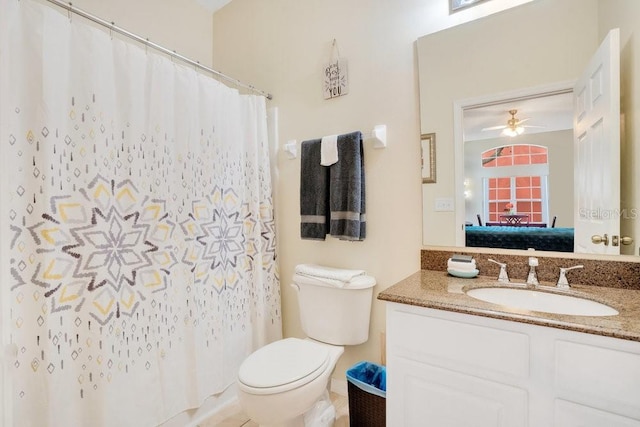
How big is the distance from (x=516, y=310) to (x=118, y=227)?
151cm

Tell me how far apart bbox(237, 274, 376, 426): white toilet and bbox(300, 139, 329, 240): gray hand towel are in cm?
29

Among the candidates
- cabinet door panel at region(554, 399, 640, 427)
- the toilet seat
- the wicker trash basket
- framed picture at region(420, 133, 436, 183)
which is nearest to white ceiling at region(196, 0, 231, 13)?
framed picture at region(420, 133, 436, 183)

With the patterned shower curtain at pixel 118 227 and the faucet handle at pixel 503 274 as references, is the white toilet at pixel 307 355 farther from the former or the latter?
the faucet handle at pixel 503 274

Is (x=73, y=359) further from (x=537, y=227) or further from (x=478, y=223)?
(x=537, y=227)

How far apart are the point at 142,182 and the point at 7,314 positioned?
0.65m

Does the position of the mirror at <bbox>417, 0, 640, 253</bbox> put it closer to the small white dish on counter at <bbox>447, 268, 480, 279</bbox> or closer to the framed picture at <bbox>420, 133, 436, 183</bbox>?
the framed picture at <bbox>420, 133, 436, 183</bbox>

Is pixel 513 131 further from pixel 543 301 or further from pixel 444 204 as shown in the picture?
pixel 543 301

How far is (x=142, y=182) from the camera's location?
4.66ft

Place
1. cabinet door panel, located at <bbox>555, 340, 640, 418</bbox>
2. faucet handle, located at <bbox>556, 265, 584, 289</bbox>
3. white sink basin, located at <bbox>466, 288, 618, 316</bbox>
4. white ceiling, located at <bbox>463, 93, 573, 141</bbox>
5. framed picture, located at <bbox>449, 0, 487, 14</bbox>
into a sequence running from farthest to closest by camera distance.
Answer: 1. framed picture, located at <bbox>449, 0, 487, 14</bbox>
2. white ceiling, located at <bbox>463, 93, 573, 141</bbox>
3. faucet handle, located at <bbox>556, 265, 584, 289</bbox>
4. white sink basin, located at <bbox>466, 288, 618, 316</bbox>
5. cabinet door panel, located at <bbox>555, 340, 640, 418</bbox>

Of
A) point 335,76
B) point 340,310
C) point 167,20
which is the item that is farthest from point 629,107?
point 167,20

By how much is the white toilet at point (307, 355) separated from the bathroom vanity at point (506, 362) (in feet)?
1.22

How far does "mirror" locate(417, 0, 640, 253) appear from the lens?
118 centimetres

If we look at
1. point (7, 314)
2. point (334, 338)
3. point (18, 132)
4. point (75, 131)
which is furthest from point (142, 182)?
point (334, 338)

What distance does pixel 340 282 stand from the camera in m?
1.62
